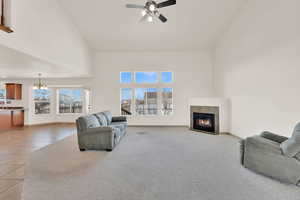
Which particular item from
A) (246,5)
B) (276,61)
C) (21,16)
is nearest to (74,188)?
(21,16)

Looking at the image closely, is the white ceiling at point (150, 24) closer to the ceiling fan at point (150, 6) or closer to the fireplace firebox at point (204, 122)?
the ceiling fan at point (150, 6)

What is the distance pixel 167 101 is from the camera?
7.18m

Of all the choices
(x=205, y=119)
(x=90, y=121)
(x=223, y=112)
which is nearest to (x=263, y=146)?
(x=223, y=112)

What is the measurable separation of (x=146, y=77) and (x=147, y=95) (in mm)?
897

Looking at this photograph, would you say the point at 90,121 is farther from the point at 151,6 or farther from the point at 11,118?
the point at 11,118

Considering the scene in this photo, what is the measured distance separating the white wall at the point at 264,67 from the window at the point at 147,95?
2.69 m

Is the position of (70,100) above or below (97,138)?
above

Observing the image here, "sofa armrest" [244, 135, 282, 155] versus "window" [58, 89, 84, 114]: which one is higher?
"window" [58, 89, 84, 114]

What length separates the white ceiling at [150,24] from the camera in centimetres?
464

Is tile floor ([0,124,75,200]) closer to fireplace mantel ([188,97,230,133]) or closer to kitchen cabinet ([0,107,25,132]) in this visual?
kitchen cabinet ([0,107,25,132])

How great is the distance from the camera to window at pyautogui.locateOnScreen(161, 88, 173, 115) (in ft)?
23.5

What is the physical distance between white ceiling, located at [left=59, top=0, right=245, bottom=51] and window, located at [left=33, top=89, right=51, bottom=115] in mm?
3913

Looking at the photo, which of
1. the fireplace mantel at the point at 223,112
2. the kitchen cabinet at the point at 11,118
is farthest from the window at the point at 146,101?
the kitchen cabinet at the point at 11,118

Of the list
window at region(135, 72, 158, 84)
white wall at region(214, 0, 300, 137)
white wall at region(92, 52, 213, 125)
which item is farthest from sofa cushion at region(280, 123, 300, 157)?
window at region(135, 72, 158, 84)
